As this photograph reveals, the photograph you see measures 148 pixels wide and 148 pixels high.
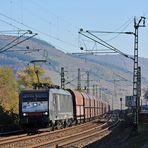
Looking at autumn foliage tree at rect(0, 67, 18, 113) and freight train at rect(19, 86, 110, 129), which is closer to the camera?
freight train at rect(19, 86, 110, 129)

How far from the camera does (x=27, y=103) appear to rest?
39625mm

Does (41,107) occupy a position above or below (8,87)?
below

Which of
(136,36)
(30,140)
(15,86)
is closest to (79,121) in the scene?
(136,36)

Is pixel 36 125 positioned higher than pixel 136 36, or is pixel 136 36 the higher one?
pixel 136 36

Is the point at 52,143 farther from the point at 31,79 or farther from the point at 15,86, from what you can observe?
the point at 15,86

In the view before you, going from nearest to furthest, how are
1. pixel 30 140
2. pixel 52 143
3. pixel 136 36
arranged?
pixel 52 143, pixel 30 140, pixel 136 36

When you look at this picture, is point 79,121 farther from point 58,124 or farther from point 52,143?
point 52,143

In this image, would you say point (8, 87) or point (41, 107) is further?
point (8, 87)

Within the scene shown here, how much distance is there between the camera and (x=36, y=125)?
39.5 m

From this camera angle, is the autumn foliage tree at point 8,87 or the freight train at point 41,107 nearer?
the freight train at point 41,107

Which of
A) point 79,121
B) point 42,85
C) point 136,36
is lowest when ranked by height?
point 79,121

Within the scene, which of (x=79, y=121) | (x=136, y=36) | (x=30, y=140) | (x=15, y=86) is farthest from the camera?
(x=15, y=86)

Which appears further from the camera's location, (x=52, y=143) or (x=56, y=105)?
(x=56, y=105)

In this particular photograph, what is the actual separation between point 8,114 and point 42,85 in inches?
347
